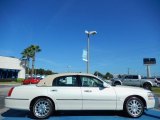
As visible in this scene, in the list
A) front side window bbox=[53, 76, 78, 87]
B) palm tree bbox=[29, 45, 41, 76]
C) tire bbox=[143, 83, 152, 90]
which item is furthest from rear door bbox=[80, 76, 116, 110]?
palm tree bbox=[29, 45, 41, 76]

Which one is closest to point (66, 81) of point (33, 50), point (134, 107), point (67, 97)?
point (67, 97)

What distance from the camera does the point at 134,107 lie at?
9.04 m

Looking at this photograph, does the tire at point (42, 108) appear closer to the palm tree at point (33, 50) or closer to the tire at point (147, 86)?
the tire at point (147, 86)

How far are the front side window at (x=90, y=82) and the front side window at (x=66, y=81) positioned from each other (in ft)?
0.90

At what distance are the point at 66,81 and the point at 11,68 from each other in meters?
49.6

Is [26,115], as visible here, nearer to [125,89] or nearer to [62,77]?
[62,77]

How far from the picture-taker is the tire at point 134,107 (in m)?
9.00

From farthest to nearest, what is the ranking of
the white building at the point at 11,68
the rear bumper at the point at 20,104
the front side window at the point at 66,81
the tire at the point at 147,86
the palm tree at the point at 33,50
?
the palm tree at the point at 33,50, the white building at the point at 11,68, the tire at the point at 147,86, the front side window at the point at 66,81, the rear bumper at the point at 20,104

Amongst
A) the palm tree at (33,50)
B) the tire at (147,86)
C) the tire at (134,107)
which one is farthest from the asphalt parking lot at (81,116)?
the palm tree at (33,50)

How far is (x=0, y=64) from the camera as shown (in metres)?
53.1

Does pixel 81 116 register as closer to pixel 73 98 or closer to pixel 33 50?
pixel 73 98

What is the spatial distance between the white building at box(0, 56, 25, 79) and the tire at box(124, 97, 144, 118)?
47529 millimetres

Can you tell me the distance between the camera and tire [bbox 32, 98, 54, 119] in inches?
347

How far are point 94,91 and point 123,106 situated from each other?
112cm
